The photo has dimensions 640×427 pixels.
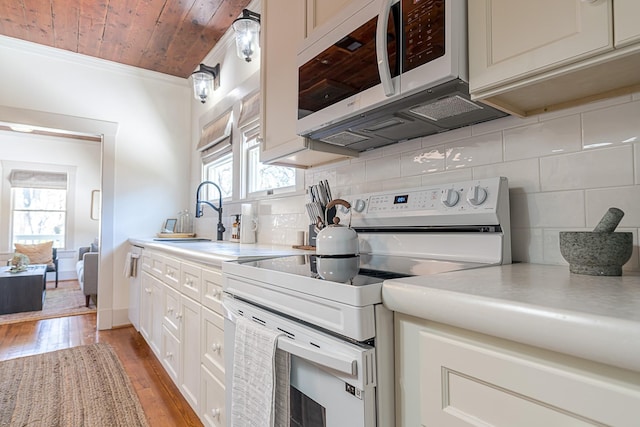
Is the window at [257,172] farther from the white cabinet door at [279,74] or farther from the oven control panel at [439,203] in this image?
Answer: the oven control panel at [439,203]

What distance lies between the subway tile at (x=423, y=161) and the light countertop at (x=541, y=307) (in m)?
0.60

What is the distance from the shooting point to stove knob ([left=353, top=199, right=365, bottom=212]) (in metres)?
1.44

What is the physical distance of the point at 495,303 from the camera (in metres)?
0.55

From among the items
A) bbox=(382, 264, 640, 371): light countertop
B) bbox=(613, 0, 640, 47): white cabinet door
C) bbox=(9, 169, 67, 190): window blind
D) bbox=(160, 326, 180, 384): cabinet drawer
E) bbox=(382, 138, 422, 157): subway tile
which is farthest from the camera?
bbox=(9, 169, 67, 190): window blind

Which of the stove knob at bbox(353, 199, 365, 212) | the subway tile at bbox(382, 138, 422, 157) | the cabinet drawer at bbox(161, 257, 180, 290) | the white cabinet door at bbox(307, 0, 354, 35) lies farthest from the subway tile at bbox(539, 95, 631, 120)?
the cabinet drawer at bbox(161, 257, 180, 290)

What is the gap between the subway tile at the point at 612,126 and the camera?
0.87 metres

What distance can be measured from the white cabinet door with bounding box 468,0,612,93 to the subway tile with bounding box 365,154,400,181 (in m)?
0.58

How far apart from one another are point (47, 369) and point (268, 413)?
2409 millimetres

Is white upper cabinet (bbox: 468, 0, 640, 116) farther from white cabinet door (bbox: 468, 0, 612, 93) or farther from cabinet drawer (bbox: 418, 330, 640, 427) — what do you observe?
cabinet drawer (bbox: 418, 330, 640, 427)

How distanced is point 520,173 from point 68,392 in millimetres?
2706

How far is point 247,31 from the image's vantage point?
233 centimetres

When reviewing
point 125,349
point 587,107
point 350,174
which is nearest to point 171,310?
point 125,349

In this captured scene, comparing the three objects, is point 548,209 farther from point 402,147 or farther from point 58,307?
point 58,307

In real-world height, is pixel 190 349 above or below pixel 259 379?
below
